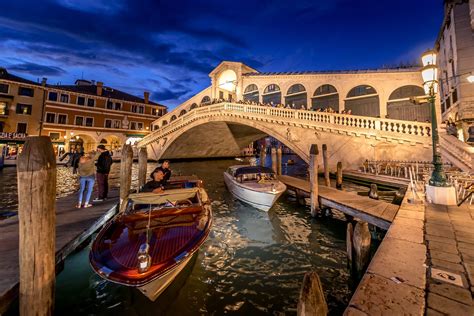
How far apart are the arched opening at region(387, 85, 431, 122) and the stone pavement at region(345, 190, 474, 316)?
14838 mm

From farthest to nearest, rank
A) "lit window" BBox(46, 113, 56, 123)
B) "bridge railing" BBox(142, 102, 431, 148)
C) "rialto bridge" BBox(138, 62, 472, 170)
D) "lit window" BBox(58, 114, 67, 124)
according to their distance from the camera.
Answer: "lit window" BBox(58, 114, 67, 124)
"lit window" BBox(46, 113, 56, 123)
"rialto bridge" BBox(138, 62, 472, 170)
"bridge railing" BBox(142, 102, 431, 148)

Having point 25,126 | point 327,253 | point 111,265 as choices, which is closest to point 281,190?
point 327,253

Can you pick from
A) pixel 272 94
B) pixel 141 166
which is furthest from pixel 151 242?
pixel 272 94

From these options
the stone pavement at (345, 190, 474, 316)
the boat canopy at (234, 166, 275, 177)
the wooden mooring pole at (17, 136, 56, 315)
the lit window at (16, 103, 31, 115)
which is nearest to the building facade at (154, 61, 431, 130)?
the boat canopy at (234, 166, 275, 177)

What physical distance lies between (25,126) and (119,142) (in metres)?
9.25

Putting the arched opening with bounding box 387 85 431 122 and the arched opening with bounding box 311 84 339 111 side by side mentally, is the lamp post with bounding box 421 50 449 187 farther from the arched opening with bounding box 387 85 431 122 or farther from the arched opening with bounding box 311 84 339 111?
the arched opening with bounding box 311 84 339 111

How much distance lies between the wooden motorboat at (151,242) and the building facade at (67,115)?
2230 centimetres

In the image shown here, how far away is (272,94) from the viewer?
78.8 ft

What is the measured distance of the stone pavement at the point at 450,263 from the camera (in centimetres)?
194

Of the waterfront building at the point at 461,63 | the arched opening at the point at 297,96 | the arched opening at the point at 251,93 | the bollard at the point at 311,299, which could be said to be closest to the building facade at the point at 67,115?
the arched opening at the point at 251,93

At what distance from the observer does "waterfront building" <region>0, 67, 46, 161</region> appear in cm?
2148

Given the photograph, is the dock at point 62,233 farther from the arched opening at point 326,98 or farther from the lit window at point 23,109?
the lit window at point 23,109

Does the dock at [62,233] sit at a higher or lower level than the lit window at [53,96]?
lower

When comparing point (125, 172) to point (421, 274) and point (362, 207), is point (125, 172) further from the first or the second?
point (421, 274)
